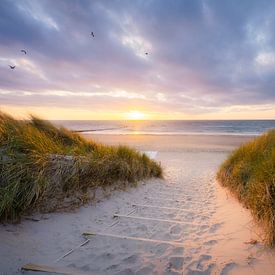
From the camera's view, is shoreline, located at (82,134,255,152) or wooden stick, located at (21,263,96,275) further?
shoreline, located at (82,134,255,152)

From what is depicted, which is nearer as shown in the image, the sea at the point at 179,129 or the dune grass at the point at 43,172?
the dune grass at the point at 43,172

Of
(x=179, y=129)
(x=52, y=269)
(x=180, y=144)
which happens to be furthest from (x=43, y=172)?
(x=179, y=129)

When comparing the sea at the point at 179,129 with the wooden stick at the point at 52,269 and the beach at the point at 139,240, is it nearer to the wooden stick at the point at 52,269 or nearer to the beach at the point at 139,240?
the beach at the point at 139,240

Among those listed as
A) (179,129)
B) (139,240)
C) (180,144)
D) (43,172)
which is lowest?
(139,240)

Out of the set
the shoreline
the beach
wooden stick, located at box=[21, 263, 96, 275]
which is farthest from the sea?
wooden stick, located at box=[21, 263, 96, 275]

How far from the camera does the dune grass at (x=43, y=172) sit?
408 centimetres

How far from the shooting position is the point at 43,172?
15.6 feet

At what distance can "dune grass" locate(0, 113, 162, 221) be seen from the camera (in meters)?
4.08

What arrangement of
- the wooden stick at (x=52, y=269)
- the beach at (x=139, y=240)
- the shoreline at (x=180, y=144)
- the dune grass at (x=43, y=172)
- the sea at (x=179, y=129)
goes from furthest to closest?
the sea at (x=179, y=129) → the shoreline at (x=180, y=144) → the dune grass at (x=43, y=172) → the beach at (x=139, y=240) → the wooden stick at (x=52, y=269)

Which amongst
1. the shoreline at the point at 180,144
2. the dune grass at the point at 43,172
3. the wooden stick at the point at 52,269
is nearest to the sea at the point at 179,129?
the shoreline at the point at 180,144

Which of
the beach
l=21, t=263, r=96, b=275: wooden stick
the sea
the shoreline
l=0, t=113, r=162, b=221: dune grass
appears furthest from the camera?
the sea

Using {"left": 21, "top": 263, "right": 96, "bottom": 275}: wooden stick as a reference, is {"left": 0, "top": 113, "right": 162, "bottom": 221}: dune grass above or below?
above

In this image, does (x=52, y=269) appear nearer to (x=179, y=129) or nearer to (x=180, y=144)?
(x=180, y=144)

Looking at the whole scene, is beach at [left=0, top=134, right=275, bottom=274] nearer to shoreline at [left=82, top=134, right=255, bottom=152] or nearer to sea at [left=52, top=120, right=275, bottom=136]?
sea at [left=52, top=120, right=275, bottom=136]
